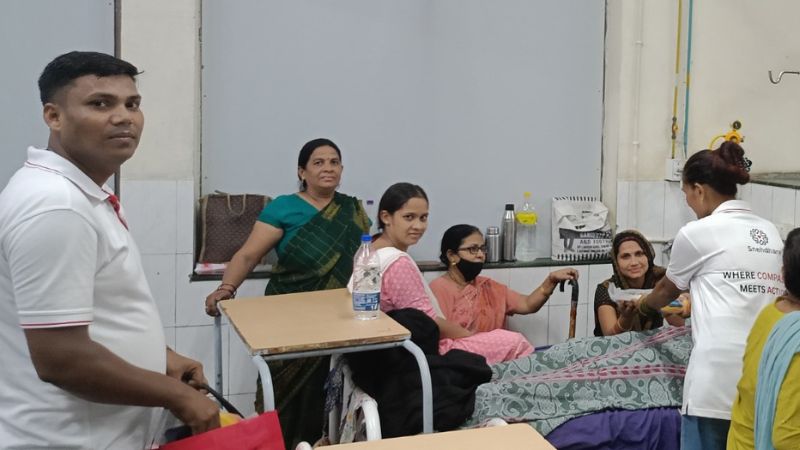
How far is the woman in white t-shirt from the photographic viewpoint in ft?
7.82

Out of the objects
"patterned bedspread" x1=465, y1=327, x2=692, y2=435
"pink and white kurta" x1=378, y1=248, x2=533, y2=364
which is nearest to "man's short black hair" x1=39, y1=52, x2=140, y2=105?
"pink and white kurta" x1=378, y1=248, x2=533, y2=364

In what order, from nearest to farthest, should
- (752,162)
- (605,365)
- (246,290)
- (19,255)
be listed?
(19,255), (605,365), (246,290), (752,162)

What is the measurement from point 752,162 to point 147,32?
330 cm

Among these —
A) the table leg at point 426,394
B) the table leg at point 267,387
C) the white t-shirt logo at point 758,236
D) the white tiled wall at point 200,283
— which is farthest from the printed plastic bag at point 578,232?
the table leg at point 267,387

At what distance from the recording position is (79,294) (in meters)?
1.32

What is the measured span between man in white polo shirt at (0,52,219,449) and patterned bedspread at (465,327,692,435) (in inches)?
56.0

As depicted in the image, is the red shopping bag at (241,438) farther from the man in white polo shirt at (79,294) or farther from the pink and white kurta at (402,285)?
the pink and white kurta at (402,285)

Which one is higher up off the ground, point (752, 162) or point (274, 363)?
point (752, 162)

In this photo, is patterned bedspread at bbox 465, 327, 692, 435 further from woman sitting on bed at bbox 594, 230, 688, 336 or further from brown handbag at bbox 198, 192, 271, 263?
brown handbag at bbox 198, 192, 271, 263

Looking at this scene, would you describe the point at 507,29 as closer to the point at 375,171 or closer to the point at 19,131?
the point at 375,171

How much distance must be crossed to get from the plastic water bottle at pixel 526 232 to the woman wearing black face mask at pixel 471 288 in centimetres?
44

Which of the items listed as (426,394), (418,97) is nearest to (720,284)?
(426,394)

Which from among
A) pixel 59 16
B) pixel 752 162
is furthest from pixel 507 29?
pixel 59 16

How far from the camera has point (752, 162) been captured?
437 centimetres
